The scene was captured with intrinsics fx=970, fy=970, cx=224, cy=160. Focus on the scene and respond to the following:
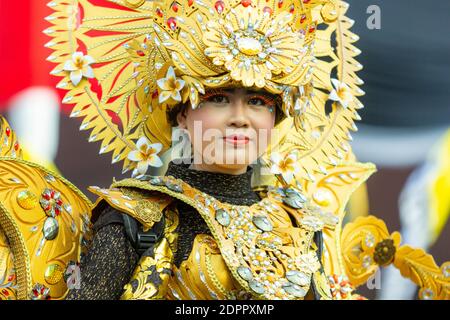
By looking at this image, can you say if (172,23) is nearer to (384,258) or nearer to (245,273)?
(245,273)

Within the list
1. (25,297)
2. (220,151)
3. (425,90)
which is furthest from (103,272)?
(425,90)

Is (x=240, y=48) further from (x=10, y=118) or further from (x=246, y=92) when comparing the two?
(x=10, y=118)

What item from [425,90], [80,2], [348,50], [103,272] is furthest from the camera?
[425,90]

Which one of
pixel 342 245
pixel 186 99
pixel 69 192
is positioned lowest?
pixel 342 245

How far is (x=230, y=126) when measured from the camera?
274 cm

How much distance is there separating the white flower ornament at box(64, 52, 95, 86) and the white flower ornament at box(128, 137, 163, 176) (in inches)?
10.5

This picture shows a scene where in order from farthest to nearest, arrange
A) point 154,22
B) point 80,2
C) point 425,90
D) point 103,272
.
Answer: point 425,90 < point 80,2 < point 154,22 < point 103,272

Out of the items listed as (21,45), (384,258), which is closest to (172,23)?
(21,45)

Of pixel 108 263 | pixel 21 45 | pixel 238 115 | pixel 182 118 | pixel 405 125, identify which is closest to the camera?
pixel 108 263

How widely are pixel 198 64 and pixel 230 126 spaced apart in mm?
197

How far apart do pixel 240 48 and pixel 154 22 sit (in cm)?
28

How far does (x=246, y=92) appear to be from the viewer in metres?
2.76

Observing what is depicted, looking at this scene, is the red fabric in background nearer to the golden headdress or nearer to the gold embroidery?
the golden headdress

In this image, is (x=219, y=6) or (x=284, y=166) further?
(x=284, y=166)
